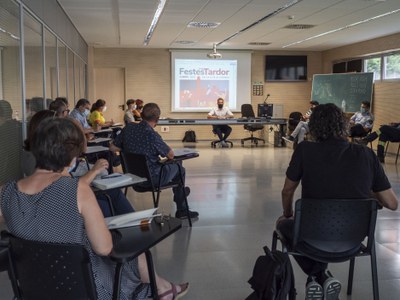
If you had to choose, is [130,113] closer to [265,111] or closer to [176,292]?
[265,111]

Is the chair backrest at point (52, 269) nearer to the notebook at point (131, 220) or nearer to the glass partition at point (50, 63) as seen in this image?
the notebook at point (131, 220)

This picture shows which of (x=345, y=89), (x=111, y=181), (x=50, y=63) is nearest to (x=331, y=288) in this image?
(x=111, y=181)

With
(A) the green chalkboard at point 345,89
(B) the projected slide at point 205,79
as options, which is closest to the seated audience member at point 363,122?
(A) the green chalkboard at point 345,89

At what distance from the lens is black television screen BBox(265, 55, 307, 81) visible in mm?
13492

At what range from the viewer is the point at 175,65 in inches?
513

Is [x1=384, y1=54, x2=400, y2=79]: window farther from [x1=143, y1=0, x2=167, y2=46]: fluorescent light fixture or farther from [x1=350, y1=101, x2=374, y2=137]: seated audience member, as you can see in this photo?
[x1=143, y1=0, x2=167, y2=46]: fluorescent light fixture

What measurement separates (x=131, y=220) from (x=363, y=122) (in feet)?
29.3

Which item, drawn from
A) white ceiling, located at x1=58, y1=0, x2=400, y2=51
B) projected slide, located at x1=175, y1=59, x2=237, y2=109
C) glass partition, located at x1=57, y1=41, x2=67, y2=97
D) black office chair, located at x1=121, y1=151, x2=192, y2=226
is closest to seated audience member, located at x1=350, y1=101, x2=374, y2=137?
white ceiling, located at x1=58, y1=0, x2=400, y2=51

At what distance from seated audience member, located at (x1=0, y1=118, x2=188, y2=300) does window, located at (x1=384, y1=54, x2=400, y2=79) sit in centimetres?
991

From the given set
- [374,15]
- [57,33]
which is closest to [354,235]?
[57,33]

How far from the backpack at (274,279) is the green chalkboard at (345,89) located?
9686 millimetres

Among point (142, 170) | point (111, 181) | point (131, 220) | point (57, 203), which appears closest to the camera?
point (57, 203)

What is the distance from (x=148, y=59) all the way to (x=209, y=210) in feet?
29.5

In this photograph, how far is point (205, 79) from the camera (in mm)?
13148
